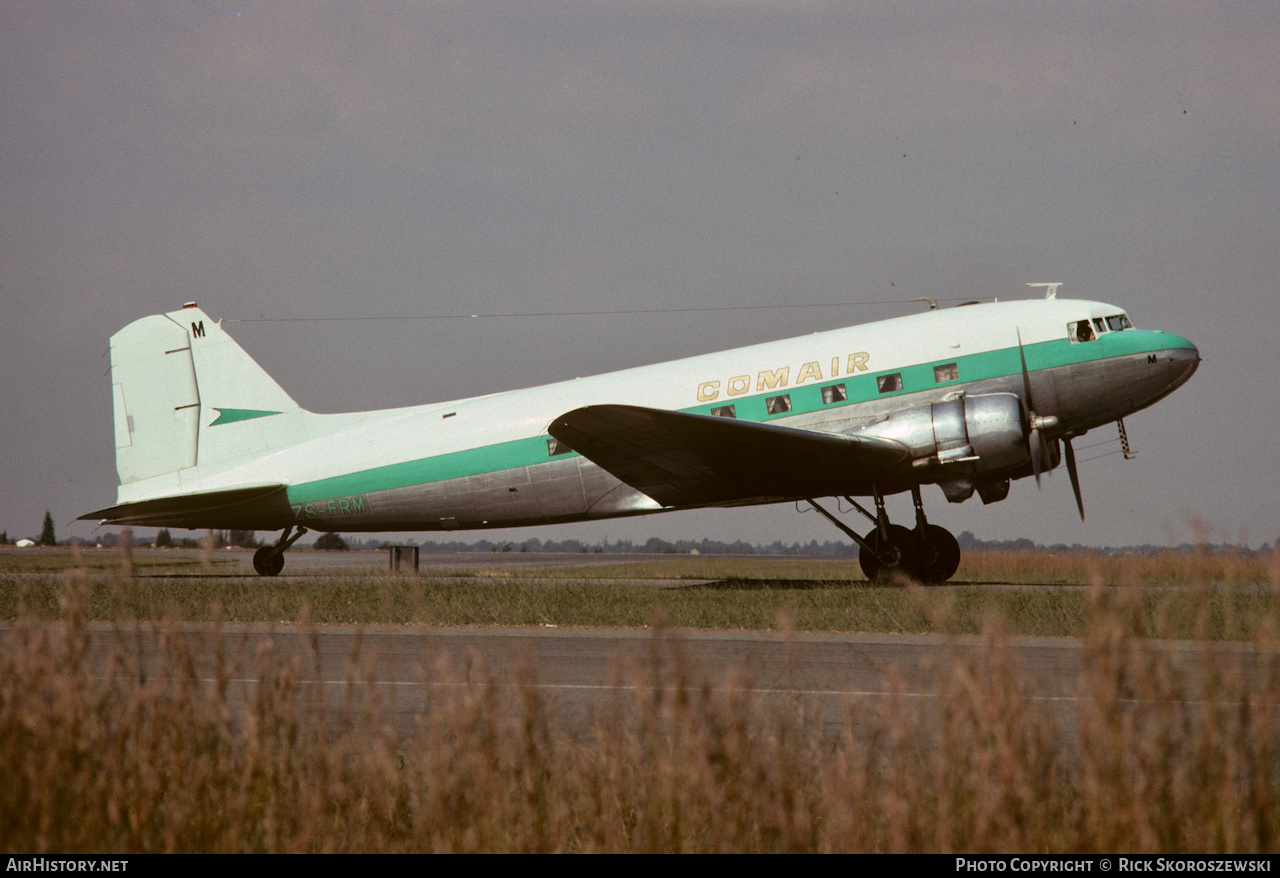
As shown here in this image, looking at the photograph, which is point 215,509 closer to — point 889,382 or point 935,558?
point 889,382

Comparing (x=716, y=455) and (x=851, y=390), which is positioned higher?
(x=851, y=390)

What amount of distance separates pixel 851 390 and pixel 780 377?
1486 mm

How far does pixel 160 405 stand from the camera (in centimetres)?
2811

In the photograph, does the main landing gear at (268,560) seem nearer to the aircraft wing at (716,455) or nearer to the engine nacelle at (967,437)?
the aircraft wing at (716,455)

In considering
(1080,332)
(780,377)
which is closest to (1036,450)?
(1080,332)

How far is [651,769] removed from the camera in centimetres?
521

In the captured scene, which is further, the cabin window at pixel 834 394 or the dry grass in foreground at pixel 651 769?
the cabin window at pixel 834 394

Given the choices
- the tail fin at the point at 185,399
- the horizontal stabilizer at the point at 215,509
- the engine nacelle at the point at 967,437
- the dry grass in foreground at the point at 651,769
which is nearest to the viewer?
the dry grass in foreground at the point at 651,769

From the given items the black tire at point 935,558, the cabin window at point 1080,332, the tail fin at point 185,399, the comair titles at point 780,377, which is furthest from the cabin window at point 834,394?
the tail fin at point 185,399

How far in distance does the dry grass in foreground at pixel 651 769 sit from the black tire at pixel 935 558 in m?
16.9

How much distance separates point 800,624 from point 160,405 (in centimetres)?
1845

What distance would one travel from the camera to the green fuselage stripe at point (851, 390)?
21.8 m

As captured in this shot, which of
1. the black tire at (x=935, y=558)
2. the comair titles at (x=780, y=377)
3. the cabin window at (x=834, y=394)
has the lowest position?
the black tire at (x=935, y=558)
